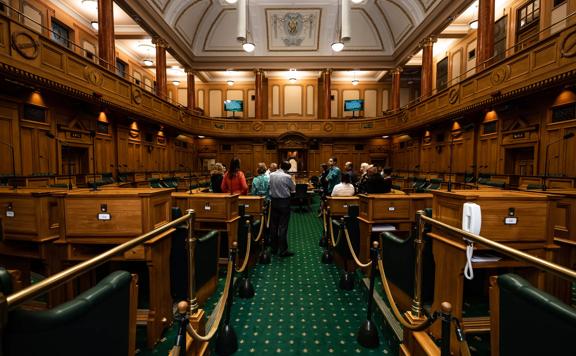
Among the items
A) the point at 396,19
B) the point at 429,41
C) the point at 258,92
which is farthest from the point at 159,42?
the point at 429,41

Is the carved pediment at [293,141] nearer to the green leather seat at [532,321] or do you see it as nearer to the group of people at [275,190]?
the group of people at [275,190]

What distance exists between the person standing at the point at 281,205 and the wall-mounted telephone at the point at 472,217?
2.94 m

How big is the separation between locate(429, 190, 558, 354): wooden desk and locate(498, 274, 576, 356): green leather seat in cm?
81

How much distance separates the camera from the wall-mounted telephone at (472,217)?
1.86 meters

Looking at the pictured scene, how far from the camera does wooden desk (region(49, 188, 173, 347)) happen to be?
2230 mm

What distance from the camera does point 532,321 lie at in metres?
1.06

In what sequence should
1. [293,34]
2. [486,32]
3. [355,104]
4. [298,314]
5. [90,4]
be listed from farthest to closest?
[355,104] < [293,34] < [90,4] < [486,32] < [298,314]

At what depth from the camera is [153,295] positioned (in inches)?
92.2

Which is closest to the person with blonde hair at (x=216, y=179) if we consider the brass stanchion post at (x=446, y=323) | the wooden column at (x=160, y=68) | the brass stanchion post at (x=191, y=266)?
the brass stanchion post at (x=191, y=266)

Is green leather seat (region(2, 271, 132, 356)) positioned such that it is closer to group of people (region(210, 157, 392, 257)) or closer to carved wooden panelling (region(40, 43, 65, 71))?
group of people (region(210, 157, 392, 257))

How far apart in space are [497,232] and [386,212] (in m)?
1.59

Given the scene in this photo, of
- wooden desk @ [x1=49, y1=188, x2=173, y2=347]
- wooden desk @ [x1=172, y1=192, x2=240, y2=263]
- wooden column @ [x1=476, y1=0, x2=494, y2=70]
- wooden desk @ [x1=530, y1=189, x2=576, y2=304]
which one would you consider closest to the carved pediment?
wooden column @ [x1=476, y1=0, x2=494, y2=70]

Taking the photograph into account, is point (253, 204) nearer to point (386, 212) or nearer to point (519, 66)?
point (386, 212)

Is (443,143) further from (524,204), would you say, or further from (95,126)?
(95,126)
